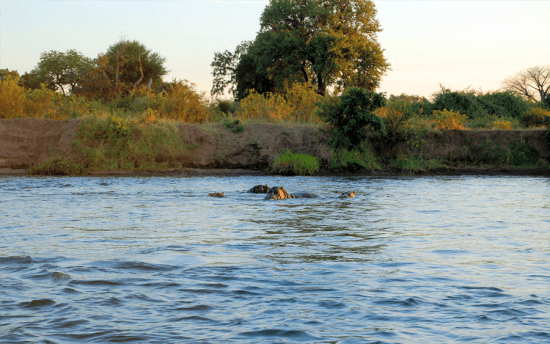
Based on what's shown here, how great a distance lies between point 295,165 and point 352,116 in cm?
376

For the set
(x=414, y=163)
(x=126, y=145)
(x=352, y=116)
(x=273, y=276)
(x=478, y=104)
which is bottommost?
(x=273, y=276)

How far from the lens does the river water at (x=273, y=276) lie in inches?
158

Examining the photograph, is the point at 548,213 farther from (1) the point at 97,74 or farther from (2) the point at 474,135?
(1) the point at 97,74

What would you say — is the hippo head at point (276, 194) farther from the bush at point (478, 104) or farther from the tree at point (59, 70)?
the tree at point (59, 70)

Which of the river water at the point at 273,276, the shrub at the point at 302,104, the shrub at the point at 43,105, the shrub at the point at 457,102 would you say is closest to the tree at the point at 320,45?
the shrub at the point at 457,102

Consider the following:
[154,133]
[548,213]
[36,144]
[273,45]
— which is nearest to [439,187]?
[548,213]

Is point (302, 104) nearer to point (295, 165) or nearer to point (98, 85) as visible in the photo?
point (295, 165)

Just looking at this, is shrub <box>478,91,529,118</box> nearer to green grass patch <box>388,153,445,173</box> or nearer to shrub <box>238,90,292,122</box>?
green grass patch <box>388,153,445,173</box>

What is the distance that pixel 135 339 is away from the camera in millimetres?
3795

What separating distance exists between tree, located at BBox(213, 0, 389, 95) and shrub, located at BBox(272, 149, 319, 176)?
51.3ft

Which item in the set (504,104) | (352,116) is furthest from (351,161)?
(504,104)

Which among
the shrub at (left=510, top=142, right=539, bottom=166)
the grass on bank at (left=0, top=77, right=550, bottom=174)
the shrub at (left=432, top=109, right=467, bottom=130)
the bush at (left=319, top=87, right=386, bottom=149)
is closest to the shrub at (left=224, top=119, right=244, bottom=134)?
the grass on bank at (left=0, top=77, right=550, bottom=174)

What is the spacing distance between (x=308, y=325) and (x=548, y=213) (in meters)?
8.70

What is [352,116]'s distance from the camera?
2612cm
